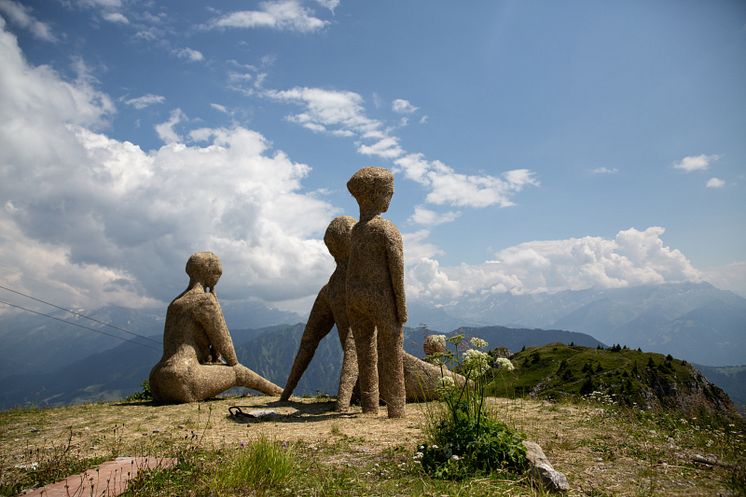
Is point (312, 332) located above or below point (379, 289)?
below

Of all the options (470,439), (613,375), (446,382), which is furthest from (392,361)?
(613,375)

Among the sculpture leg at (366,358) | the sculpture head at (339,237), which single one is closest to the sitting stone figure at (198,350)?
the sculpture head at (339,237)

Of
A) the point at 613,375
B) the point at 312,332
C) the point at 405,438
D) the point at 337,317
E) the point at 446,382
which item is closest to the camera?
the point at 446,382

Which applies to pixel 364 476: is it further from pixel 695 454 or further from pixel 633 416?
pixel 633 416

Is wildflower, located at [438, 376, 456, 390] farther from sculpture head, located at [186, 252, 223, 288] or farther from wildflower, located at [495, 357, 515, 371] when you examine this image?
sculpture head, located at [186, 252, 223, 288]

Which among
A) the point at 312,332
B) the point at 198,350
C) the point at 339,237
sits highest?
the point at 339,237

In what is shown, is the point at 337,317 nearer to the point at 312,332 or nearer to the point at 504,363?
the point at 312,332

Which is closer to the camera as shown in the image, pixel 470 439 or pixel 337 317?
pixel 470 439

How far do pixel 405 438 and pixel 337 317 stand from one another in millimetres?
4731

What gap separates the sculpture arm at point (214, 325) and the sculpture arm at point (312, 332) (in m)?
1.90

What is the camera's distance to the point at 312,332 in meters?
12.4

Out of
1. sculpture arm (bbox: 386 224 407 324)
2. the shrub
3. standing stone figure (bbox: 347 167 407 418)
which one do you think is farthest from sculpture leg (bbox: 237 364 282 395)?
the shrub

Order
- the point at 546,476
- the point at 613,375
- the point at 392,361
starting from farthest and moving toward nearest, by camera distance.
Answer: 1. the point at 613,375
2. the point at 392,361
3. the point at 546,476

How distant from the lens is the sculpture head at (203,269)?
14.1 metres
